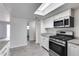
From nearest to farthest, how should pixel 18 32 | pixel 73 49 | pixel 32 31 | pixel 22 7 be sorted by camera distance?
pixel 73 49
pixel 22 7
pixel 18 32
pixel 32 31

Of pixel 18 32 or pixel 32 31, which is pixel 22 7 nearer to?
pixel 18 32

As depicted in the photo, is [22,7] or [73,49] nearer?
[73,49]

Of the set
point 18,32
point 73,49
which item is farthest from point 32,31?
point 73,49

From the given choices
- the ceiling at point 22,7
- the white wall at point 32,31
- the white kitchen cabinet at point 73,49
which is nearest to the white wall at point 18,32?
the ceiling at point 22,7

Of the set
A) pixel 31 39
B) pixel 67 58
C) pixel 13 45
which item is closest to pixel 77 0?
pixel 67 58

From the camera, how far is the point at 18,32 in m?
5.30

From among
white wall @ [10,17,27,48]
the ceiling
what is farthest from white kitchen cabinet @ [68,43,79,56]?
white wall @ [10,17,27,48]

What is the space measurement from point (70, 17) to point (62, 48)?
117 centimetres

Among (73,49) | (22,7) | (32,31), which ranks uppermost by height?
(22,7)

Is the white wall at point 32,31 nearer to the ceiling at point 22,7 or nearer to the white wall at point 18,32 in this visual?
the white wall at point 18,32

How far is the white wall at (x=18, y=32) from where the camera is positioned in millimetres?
4941

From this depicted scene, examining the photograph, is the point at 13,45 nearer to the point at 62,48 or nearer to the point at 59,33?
the point at 59,33

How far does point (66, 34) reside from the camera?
10.4 ft

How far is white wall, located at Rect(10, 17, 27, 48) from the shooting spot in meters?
4.94
